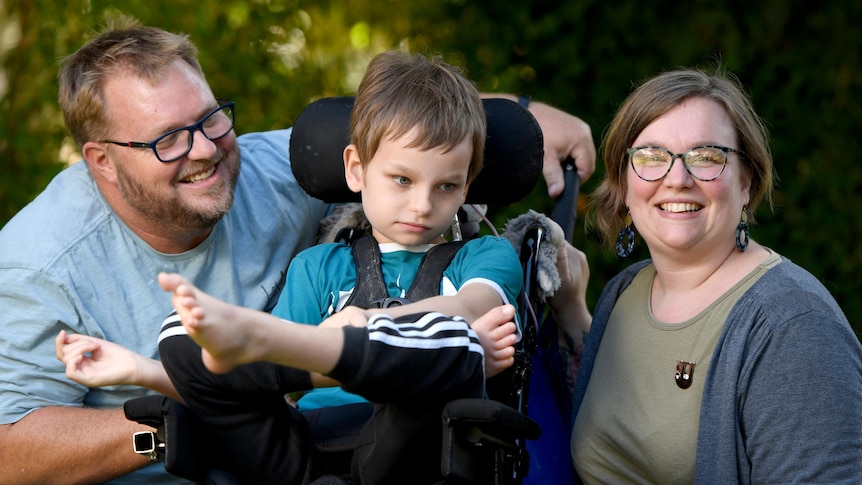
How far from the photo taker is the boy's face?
8.43 ft

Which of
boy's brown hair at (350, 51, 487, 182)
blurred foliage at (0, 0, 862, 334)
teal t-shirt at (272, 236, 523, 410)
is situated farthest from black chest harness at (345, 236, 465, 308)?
blurred foliage at (0, 0, 862, 334)

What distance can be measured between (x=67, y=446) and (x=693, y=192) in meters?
1.77

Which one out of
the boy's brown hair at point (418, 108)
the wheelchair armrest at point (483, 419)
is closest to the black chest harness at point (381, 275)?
the boy's brown hair at point (418, 108)

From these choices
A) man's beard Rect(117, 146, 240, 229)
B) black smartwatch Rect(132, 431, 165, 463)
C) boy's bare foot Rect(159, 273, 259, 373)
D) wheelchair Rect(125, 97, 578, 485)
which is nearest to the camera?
boy's bare foot Rect(159, 273, 259, 373)

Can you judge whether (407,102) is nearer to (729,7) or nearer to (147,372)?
(147,372)

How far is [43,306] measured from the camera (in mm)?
2895

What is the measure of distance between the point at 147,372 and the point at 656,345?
4.25ft

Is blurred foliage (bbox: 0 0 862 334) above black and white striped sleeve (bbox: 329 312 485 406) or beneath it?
above

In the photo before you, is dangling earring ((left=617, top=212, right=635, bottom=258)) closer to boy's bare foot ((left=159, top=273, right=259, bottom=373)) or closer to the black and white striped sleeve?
the black and white striped sleeve

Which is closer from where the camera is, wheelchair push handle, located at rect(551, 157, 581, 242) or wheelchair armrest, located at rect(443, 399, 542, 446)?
wheelchair armrest, located at rect(443, 399, 542, 446)

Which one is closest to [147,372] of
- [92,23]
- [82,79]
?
[82,79]

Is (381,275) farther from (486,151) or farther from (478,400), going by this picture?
(478,400)

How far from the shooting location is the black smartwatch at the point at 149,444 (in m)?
2.34

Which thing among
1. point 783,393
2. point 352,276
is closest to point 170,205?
point 352,276
